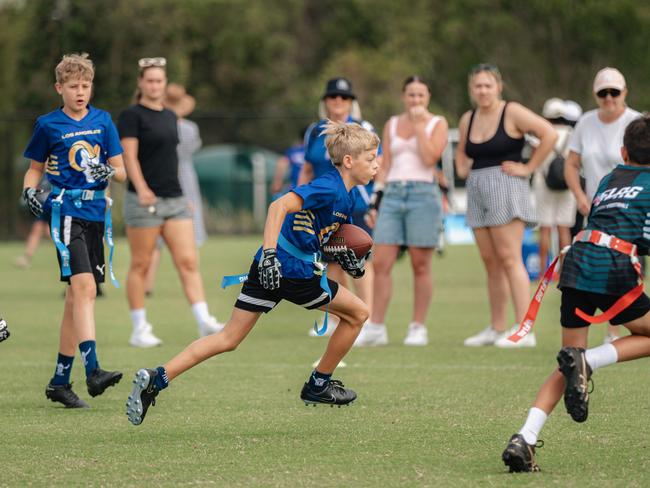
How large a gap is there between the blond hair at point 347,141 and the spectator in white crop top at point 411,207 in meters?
3.61

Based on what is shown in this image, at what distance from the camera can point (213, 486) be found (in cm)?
553

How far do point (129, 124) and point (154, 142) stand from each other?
0.25 m

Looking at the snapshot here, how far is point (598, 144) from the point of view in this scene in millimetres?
9836

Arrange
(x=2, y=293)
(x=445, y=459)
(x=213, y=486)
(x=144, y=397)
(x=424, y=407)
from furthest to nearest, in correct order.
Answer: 1. (x=2, y=293)
2. (x=424, y=407)
3. (x=144, y=397)
4. (x=445, y=459)
5. (x=213, y=486)

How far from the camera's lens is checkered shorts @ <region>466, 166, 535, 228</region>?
1031 centimetres

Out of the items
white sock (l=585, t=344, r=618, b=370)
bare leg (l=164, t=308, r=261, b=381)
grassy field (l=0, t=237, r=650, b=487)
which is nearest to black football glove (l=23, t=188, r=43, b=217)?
grassy field (l=0, t=237, r=650, b=487)

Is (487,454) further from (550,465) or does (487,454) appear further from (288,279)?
(288,279)

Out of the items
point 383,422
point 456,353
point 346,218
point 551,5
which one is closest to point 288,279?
point 346,218

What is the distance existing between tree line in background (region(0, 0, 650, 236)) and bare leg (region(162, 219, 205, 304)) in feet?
63.4

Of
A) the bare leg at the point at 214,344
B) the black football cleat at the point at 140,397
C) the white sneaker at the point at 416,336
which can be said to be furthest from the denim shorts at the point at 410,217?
the black football cleat at the point at 140,397

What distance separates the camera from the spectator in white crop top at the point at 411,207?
1065 centimetres

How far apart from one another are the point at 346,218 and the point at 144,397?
1.42 m

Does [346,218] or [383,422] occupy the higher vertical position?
[346,218]

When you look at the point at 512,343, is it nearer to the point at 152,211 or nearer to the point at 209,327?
the point at 209,327
